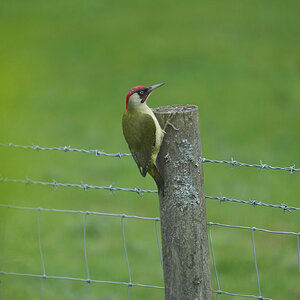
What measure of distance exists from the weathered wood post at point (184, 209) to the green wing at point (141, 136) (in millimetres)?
406

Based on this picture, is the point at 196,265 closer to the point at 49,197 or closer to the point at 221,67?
the point at 49,197

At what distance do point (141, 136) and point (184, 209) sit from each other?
87 centimetres

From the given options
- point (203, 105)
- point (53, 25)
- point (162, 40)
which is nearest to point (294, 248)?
point (203, 105)

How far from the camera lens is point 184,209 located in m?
3.82

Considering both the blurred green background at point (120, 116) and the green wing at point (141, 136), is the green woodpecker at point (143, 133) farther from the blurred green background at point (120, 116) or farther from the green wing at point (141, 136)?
the blurred green background at point (120, 116)

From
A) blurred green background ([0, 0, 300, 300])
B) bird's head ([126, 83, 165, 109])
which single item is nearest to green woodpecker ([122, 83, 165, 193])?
bird's head ([126, 83, 165, 109])

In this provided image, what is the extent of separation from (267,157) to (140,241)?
10.4 ft

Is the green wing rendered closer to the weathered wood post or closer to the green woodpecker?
the green woodpecker

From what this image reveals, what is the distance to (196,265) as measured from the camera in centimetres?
388

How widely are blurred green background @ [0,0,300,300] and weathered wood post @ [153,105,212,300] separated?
975 mm

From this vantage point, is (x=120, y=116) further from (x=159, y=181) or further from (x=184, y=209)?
(x=184, y=209)

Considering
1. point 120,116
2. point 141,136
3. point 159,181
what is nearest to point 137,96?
point 141,136

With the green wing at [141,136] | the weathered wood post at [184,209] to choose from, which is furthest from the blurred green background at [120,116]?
the weathered wood post at [184,209]

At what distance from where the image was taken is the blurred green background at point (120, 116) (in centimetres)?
751
